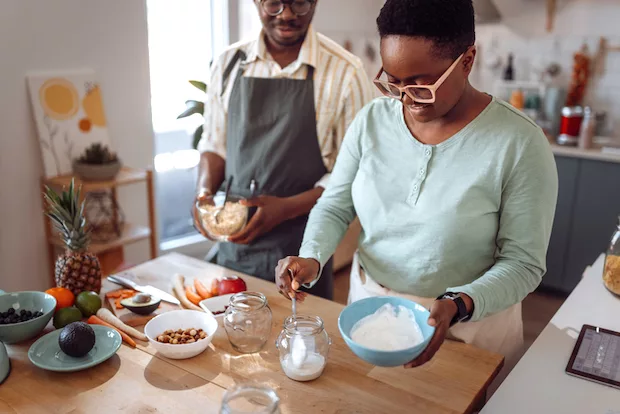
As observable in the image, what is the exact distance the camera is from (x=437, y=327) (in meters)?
1.08

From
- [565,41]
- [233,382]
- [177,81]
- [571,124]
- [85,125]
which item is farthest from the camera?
[565,41]

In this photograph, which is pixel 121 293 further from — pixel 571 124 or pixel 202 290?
pixel 571 124

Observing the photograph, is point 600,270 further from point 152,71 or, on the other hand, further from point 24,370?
point 152,71

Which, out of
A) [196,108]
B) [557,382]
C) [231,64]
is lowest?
[557,382]

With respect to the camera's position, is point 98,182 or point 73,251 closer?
point 73,251

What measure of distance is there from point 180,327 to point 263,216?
50 cm

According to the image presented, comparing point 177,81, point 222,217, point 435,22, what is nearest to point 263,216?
point 222,217

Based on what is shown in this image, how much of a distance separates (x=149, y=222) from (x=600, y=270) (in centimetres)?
209

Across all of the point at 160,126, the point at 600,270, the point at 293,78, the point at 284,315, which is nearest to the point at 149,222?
the point at 160,126

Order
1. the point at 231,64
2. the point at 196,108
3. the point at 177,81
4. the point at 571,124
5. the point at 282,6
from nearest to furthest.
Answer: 1. the point at 282,6
2. the point at 231,64
3. the point at 196,108
4. the point at 177,81
5. the point at 571,124

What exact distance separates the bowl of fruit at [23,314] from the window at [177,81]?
1.86m

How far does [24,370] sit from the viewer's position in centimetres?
125

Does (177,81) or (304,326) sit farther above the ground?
(177,81)

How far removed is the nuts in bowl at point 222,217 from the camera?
1.79 meters
